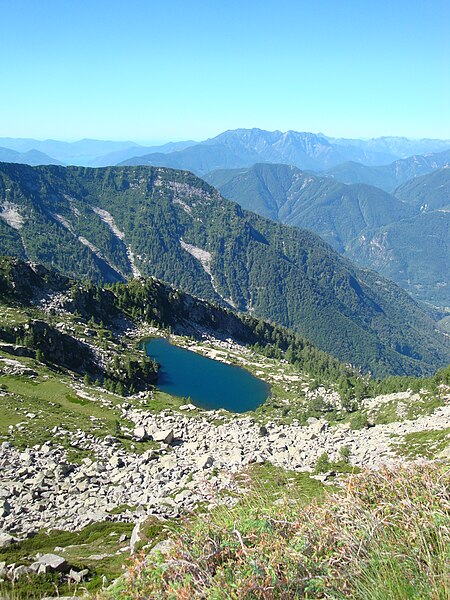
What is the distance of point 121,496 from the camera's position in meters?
30.3

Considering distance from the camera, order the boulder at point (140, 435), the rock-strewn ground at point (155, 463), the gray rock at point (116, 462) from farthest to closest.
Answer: the boulder at point (140, 435) < the gray rock at point (116, 462) < the rock-strewn ground at point (155, 463)

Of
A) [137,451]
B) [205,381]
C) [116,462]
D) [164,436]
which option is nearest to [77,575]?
[116,462]

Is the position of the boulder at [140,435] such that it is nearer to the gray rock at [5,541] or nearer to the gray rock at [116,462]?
the gray rock at [116,462]

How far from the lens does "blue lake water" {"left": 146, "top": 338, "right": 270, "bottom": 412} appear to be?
269ft

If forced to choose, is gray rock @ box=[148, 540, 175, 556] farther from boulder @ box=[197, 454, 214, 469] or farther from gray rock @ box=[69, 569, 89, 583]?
boulder @ box=[197, 454, 214, 469]

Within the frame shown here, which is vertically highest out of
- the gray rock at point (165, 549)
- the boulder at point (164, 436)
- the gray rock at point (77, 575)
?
the gray rock at point (165, 549)

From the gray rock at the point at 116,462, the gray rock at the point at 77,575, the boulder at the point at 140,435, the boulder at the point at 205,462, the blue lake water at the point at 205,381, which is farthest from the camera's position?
the blue lake water at the point at 205,381

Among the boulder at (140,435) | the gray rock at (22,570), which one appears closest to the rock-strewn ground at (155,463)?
the boulder at (140,435)

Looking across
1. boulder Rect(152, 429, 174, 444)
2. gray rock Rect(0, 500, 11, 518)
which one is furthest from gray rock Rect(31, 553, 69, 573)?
boulder Rect(152, 429, 174, 444)

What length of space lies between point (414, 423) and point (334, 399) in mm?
26629

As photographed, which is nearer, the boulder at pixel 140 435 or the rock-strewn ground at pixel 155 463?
the rock-strewn ground at pixel 155 463

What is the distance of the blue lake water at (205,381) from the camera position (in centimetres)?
8206

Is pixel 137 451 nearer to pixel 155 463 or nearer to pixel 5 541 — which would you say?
pixel 155 463

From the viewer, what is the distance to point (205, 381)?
297 ft
